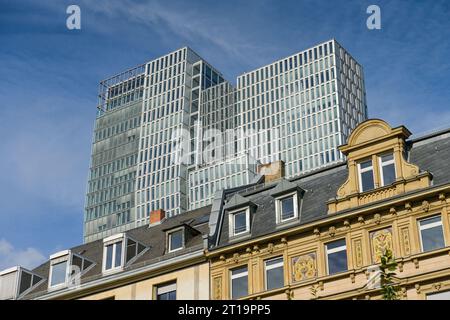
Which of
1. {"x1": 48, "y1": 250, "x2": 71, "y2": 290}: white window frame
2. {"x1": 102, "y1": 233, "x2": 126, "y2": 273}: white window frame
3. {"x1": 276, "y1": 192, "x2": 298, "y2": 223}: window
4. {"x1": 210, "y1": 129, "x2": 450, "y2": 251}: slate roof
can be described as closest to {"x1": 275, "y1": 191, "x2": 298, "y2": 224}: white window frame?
{"x1": 276, "y1": 192, "x2": 298, "y2": 223}: window

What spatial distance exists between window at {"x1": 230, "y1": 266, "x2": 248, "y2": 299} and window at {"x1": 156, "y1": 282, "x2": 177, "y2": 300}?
345 cm

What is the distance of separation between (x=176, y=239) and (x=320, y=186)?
28.8 feet

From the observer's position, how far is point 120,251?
1741 inches

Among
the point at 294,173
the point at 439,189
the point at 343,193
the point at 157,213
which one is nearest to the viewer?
the point at 439,189

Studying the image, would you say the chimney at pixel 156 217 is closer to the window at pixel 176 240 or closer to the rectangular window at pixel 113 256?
the rectangular window at pixel 113 256

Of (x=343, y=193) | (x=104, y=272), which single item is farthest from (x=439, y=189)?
(x=104, y=272)

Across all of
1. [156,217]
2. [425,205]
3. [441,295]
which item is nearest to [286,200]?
[425,205]

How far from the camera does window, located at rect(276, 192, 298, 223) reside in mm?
38666

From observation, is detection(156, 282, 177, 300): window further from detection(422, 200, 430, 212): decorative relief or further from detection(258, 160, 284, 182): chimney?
detection(422, 200, 430, 212): decorative relief

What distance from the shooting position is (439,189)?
3328 cm
